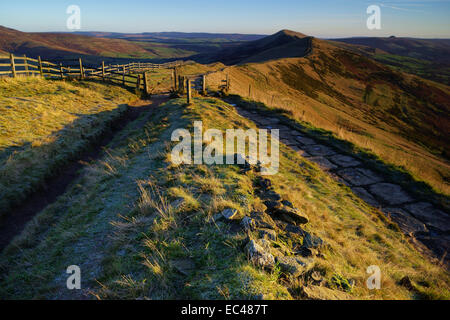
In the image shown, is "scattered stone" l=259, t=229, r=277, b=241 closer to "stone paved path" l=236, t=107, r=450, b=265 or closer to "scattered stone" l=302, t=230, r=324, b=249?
"scattered stone" l=302, t=230, r=324, b=249

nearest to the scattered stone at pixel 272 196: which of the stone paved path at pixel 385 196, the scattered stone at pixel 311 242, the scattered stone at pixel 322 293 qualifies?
the scattered stone at pixel 311 242

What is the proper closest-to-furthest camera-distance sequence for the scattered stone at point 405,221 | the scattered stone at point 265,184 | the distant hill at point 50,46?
the scattered stone at point 265,184
the scattered stone at point 405,221
the distant hill at point 50,46

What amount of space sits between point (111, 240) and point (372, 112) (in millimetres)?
50891

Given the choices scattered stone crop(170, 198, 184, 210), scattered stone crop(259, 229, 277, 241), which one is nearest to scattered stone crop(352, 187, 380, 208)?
scattered stone crop(259, 229, 277, 241)

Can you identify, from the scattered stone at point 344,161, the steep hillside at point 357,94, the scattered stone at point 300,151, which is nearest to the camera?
the scattered stone at point 344,161

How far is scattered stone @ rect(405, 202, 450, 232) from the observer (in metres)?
6.95

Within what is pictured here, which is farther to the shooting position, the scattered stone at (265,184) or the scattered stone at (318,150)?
the scattered stone at (318,150)

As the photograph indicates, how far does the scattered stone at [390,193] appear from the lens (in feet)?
26.5

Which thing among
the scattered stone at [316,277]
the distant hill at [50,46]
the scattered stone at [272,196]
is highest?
the distant hill at [50,46]

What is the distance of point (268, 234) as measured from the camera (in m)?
4.25

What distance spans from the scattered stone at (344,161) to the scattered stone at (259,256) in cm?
790

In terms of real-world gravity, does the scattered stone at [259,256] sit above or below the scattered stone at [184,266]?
above

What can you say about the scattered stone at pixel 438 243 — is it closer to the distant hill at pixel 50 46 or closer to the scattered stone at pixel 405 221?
the scattered stone at pixel 405 221
